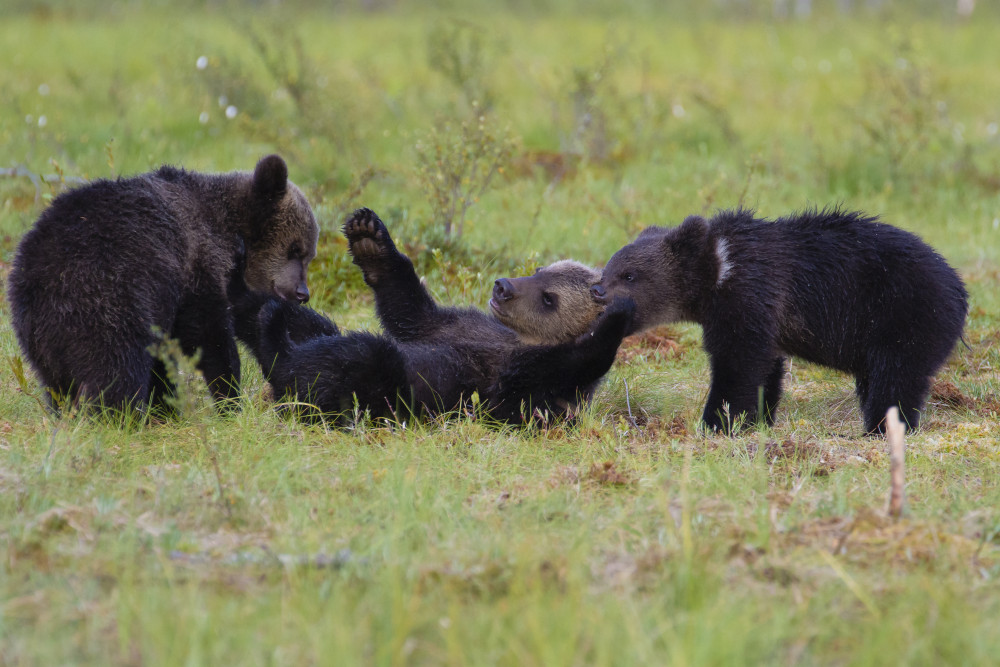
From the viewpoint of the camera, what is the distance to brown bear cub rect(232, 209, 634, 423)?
203 inches

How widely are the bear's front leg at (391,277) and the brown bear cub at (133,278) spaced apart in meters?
0.55

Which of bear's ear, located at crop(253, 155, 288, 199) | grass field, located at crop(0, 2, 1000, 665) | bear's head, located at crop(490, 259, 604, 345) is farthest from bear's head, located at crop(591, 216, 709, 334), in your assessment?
bear's ear, located at crop(253, 155, 288, 199)

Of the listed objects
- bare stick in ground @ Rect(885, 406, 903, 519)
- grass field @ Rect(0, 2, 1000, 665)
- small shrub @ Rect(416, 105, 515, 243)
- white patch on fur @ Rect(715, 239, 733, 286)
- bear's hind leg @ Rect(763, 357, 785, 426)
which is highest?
small shrub @ Rect(416, 105, 515, 243)

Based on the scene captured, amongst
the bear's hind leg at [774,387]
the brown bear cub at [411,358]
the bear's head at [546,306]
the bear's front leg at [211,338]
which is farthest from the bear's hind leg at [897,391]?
the bear's front leg at [211,338]

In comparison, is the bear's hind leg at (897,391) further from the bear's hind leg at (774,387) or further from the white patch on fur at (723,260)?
the white patch on fur at (723,260)

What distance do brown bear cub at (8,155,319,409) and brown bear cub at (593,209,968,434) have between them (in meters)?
2.21

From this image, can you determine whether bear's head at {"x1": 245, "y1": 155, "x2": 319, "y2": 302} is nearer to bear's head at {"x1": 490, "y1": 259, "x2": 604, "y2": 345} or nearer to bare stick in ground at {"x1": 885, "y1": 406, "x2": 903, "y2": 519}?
bear's head at {"x1": 490, "y1": 259, "x2": 604, "y2": 345}

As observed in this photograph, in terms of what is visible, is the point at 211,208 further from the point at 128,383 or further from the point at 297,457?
the point at 297,457

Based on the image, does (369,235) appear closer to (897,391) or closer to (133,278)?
(133,278)

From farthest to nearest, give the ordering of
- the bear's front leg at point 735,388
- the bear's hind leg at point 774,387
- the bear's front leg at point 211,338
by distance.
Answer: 1. the bear's hind leg at point 774,387
2. the bear's front leg at point 735,388
3. the bear's front leg at point 211,338

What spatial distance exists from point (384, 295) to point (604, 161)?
6743mm

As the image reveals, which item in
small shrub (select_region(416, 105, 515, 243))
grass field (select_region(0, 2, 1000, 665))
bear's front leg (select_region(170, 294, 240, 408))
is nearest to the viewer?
grass field (select_region(0, 2, 1000, 665))

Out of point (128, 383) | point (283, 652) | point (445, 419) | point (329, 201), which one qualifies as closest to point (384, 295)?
point (445, 419)

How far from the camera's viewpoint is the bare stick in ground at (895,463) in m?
3.42
